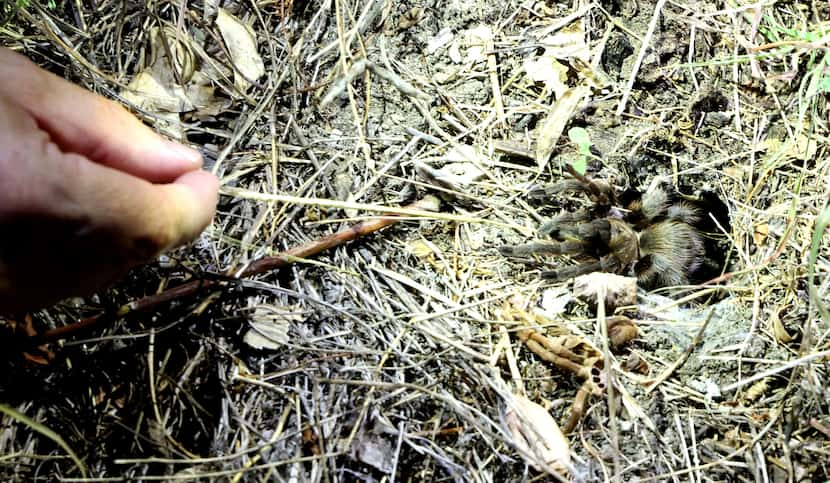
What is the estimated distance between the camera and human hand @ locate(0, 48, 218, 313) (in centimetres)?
93

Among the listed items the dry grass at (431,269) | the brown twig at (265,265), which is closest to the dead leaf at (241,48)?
the dry grass at (431,269)

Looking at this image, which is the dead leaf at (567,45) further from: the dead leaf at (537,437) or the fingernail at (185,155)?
the fingernail at (185,155)

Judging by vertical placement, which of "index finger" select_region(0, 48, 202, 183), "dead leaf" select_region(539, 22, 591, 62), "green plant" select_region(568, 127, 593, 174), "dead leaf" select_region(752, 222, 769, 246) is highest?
"index finger" select_region(0, 48, 202, 183)

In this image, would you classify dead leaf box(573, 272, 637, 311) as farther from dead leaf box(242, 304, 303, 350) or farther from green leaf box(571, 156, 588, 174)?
dead leaf box(242, 304, 303, 350)

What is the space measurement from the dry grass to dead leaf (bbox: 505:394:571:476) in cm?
3

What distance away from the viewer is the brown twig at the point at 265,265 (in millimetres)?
1764

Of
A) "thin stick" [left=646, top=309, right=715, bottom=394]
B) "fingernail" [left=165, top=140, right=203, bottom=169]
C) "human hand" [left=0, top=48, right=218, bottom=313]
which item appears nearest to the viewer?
"human hand" [left=0, top=48, right=218, bottom=313]

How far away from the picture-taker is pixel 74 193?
3.16 ft


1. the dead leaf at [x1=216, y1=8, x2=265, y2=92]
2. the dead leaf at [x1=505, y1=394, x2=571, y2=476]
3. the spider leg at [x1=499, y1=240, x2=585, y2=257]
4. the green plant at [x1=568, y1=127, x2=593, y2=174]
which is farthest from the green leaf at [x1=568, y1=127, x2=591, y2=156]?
the dead leaf at [x1=216, y1=8, x2=265, y2=92]

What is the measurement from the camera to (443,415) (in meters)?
1.76

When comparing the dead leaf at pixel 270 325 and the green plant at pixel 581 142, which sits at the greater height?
the green plant at pixel 581 142

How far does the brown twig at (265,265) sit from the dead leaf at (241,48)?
62 cm

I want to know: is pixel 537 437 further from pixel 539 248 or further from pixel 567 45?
pixel 567 45

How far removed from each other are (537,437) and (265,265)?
2.84 feet
